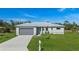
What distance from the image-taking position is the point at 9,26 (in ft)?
49.8

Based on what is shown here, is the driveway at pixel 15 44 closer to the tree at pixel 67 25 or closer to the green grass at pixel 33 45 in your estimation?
the green grass at pixel 33 45

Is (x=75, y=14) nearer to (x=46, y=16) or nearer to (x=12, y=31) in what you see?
(x=46, y=16)

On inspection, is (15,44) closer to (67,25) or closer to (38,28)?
(38,28)

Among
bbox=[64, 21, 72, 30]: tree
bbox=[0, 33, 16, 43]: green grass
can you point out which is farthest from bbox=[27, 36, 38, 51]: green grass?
bbox=[64, 21, 72, 30]: tree

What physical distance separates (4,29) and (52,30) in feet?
6.48

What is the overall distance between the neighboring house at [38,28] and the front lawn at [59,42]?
219mm

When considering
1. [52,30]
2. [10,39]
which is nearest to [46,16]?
[52,30]

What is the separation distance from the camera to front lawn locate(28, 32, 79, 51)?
1509 centimetres

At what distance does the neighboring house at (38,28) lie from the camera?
15.2 m

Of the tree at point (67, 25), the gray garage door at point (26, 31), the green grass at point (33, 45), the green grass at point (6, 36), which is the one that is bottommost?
the green grass at point (33, 45)

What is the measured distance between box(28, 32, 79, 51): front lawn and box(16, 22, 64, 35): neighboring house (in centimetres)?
Result: 22

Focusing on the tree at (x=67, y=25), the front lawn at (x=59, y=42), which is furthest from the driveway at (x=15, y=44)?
the tree at (x=67, y=25)

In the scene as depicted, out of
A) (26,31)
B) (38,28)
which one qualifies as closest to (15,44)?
(26,31)
